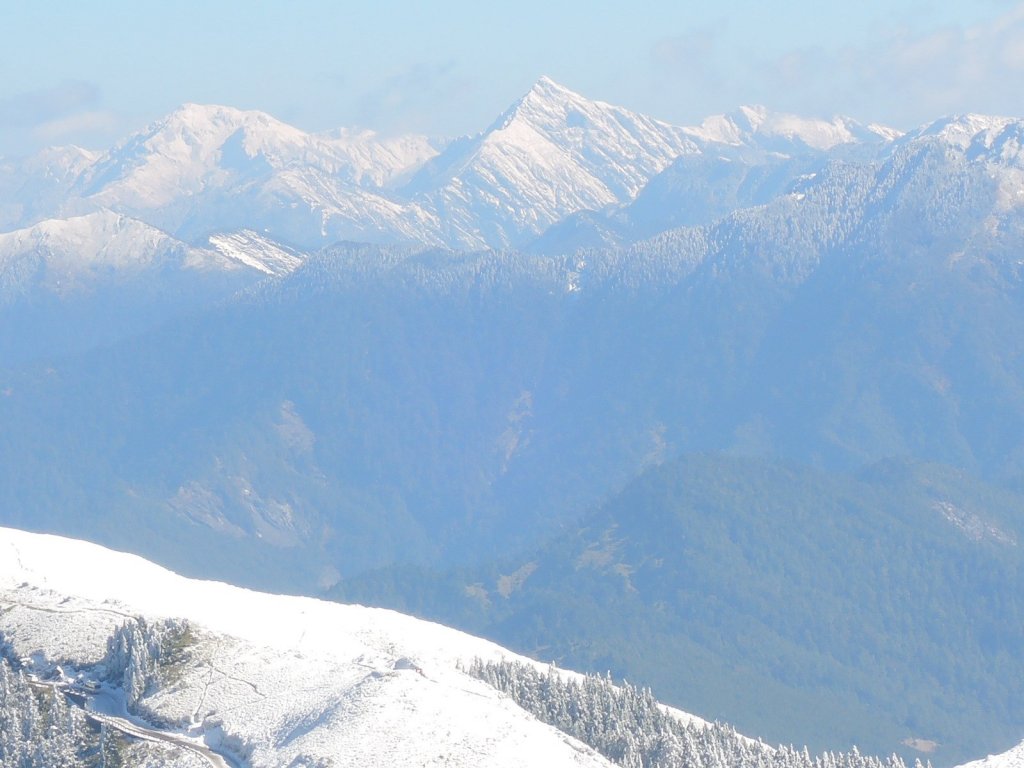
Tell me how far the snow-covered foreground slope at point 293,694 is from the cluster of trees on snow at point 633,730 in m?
10.4

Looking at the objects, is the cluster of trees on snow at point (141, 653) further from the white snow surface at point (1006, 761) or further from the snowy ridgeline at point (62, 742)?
the white snow surface at point (1006, 761)

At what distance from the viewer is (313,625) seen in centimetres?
19725

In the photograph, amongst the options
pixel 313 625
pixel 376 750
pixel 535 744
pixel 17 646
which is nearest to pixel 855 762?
pixel 535 744

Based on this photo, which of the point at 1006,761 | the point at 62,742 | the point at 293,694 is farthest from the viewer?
the point at 1006,761

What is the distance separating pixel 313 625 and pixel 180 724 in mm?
42214

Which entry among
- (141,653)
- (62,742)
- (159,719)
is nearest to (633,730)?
(159,719)

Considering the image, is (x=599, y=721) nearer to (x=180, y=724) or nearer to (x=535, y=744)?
(x=535, y=744)

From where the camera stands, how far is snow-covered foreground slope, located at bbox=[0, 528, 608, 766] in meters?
146

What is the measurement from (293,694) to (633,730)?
111ft

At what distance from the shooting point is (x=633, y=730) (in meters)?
171

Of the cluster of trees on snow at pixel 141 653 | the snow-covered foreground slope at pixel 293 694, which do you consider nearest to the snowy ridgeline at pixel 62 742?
the snow-covered foreground slope at pixel 293 694

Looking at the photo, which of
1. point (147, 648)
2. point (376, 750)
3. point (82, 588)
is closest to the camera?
point (376, 750)

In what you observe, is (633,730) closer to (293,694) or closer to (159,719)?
(293,694)

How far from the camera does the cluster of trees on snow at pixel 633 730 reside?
531ft
